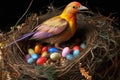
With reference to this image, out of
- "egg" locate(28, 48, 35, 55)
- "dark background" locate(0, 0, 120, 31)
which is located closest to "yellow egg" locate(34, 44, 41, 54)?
"egg" locate(28, 48, 35, 55)

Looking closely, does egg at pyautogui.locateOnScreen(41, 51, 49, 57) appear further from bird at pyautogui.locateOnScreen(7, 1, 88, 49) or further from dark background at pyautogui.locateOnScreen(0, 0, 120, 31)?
dark background at pyautogui.locateOnScreen(0, 0, 120, 31)

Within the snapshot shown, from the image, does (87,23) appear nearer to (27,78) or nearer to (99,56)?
(99,56)

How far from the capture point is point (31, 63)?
1.24m

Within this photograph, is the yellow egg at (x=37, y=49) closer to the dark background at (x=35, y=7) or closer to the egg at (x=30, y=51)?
the egg at (x=30, y=51)

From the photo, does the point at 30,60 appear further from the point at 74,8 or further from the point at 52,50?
the point at 74,8

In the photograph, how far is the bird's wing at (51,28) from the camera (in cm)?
126

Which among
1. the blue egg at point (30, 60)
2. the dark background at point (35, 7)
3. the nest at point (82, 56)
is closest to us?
the nest at point (82, 56)

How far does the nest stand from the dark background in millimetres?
235

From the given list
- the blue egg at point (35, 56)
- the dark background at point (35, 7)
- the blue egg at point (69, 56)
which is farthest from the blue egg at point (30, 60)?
the dark background at point (35, 7)

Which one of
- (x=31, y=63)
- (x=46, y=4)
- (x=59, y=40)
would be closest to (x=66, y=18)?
(x=59, y=40)

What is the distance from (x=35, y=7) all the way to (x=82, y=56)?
1.85 feet

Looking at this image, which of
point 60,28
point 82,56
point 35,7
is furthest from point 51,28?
point 35,7

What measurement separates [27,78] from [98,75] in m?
0.23

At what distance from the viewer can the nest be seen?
1145mm
